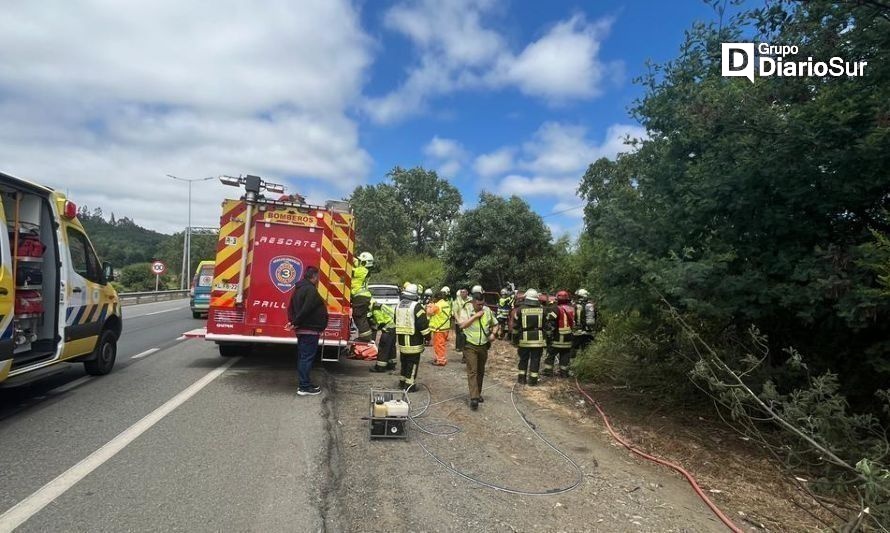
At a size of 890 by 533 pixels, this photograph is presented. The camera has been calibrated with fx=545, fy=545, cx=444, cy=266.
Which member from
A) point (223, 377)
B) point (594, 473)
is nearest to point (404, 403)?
point (594, 473)

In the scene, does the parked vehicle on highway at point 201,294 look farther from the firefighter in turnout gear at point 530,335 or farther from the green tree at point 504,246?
the firefighter in turnout gear at point 530,335

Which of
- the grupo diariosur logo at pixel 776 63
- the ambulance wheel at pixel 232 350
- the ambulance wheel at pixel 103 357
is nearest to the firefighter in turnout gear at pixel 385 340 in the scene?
the ambulance wheel at pixel 232 350

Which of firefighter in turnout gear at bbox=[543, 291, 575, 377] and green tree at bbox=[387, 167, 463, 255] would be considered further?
green tree at bbox=[387, 167, 463, 255]

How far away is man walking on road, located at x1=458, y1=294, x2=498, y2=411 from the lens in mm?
7348

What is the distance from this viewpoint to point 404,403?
18.1ft

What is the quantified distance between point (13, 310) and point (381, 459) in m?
4.02

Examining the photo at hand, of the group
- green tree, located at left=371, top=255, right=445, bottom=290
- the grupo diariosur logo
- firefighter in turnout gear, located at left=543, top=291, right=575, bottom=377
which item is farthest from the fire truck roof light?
green tree, located at left=371, top=255, right=445, bottom=290

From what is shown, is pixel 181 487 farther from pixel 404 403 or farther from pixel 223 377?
pixel 223 377

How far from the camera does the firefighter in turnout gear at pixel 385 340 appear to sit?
380 inches

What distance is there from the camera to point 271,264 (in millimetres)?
8875

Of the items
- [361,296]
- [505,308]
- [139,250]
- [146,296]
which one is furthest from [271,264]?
[139,250]

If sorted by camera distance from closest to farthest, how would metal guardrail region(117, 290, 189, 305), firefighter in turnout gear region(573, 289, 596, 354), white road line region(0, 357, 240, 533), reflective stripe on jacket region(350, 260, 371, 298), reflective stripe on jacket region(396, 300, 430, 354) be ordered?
white road line region(0, 357, 240, 533)
reflective stripe on jacket region(396, 300, 430, 354)
reflective stripe on jacket region(350, 260, 371, 298)
firefighter in turnout gear region(573, 289, 596, 354)
metal guardrail region(117, 290, 189, 305)

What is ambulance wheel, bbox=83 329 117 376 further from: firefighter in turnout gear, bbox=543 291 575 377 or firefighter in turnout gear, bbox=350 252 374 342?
firefighter in turnout gear, bbox=543 291 575 377

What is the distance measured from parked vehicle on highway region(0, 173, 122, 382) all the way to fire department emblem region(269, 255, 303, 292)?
7.91 ft
